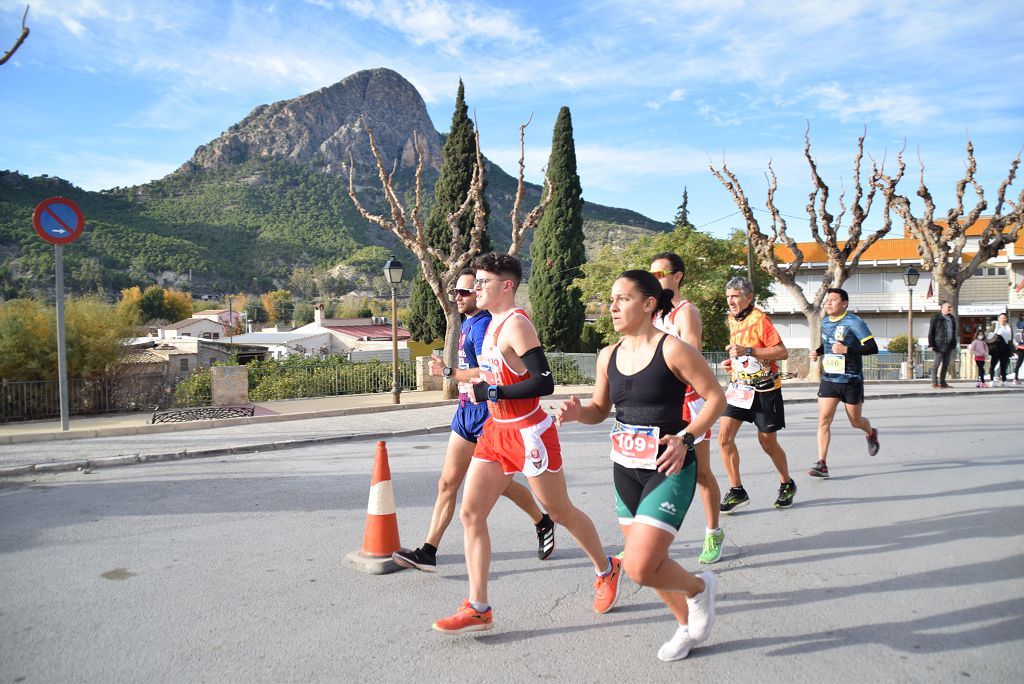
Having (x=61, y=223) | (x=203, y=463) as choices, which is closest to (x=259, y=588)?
(x=203, y=463)

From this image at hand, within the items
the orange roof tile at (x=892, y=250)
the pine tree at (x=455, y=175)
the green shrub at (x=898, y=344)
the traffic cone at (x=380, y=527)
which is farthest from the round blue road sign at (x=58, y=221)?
the orange roof tile at (x=892, y=250)


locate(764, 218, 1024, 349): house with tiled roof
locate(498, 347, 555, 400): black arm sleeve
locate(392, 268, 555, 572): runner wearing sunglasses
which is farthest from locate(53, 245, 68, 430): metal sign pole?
locate(764, 218, 1024, 349): house with tiled roof

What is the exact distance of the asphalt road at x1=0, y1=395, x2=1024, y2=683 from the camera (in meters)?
3.46

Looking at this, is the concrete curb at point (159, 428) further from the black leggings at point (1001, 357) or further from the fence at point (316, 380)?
the black leggings at point (1001, 357)

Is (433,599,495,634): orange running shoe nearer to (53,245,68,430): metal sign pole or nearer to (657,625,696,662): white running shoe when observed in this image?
(657,625,696,662): white running shoe

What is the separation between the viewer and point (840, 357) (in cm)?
726

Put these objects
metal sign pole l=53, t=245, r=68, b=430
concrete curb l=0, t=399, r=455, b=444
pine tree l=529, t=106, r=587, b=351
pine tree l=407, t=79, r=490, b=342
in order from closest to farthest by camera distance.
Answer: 1. metal sign pole l=53, t=245, r=68, b=430
2. concrete curb l=0, t=399, r=455, b=444
3. pine tree l=407, t=79, r=490, b=342
4. pine tree l=529, t=106, r=587, b=351

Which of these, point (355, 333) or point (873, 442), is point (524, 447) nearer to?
point (873, 442)

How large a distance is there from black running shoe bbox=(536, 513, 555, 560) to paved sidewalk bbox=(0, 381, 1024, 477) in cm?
333

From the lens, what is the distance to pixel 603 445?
32.5 feet

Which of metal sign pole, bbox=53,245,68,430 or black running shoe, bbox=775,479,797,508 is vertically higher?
metal sign pole, bbox=53,245,68,430

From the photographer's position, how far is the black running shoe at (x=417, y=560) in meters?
4.70

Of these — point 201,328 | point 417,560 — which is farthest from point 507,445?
point 201,328

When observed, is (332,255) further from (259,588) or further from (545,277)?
(259,588)
